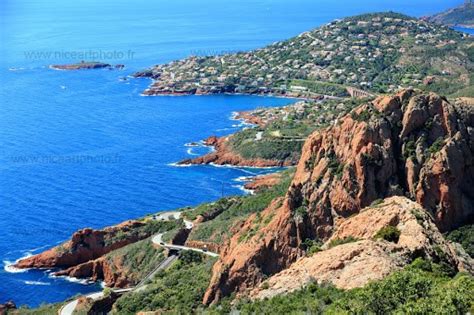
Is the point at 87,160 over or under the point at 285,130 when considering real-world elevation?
under

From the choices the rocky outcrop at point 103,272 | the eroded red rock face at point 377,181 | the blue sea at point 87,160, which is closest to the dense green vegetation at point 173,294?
the eroded red rock face at point 377,181

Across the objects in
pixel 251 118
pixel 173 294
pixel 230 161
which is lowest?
pixel 173 294

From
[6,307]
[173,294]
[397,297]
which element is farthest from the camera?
[6,307]

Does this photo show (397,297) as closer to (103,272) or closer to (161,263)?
(161,263)

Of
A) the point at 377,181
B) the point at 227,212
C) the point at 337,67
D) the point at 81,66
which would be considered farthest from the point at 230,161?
the point at 81,66

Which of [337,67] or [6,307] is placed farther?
[337,67]

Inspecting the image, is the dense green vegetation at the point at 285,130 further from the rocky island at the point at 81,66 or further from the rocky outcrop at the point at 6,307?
the rocky island at the point at 81,66

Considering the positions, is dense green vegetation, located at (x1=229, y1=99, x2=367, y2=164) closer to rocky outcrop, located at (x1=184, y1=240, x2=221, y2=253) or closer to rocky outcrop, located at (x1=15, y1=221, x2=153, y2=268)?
rocky outcrop, located at (x1=15, y1=221, x2=153, y2=268)
